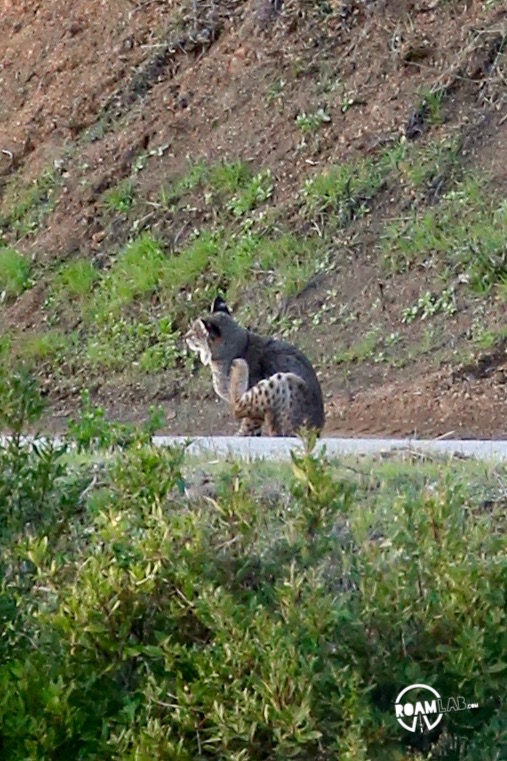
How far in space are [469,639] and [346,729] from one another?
551mm

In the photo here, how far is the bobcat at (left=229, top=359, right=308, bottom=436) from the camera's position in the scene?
1239 centimetres

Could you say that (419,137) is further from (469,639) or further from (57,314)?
(469,639)

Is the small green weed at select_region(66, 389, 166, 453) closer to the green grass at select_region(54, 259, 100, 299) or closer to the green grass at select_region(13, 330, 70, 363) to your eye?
the green grass at select_region(13, 330, 70, 363)

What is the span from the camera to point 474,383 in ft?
48.0

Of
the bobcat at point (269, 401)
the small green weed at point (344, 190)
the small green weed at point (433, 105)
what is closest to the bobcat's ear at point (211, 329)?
the bobcat at point (269, 401)

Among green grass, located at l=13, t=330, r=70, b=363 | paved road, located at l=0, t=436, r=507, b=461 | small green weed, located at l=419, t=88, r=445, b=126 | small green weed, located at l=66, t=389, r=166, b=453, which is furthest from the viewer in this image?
green grass, located at l=13, t=330, r=70, b=363

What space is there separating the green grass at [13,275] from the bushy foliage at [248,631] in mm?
13538

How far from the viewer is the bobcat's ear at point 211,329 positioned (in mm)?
13461

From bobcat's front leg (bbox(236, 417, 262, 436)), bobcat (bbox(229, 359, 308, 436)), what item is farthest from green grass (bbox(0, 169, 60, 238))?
bobcat's front leg (bbox(236, 417, 262, 436))

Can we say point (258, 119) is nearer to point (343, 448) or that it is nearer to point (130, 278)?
point (130, 278)

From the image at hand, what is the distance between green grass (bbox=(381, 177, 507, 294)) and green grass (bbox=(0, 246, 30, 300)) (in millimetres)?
5119

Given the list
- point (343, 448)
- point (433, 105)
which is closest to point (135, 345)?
point (433, 105)

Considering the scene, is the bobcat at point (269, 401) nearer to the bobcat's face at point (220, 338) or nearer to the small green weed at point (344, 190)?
the bobcat's face at point (220, 338)

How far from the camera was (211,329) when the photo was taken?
13500mm
